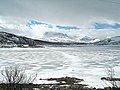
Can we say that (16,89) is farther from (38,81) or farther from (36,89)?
(38,81)


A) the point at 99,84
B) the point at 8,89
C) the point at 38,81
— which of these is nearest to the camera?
the point at 8,89

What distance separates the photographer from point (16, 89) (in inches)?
347

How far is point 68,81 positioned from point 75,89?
423 cm

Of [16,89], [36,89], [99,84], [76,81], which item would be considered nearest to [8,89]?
[16,89]

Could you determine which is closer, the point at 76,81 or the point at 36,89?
the point at 36,89

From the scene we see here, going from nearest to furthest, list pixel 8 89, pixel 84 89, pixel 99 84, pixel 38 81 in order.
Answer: pixel 8 89
pixel 84 89
pixel 99 84
pixel 38 81

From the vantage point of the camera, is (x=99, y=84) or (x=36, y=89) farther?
(x=99, y=84)

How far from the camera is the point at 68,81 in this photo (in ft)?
67.2

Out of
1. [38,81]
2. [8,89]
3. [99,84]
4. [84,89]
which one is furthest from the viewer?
[38,81]

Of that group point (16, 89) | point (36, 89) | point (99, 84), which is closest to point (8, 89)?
point (16, 89)

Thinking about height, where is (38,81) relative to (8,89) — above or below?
below

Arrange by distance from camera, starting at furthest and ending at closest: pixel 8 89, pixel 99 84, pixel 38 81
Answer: pixel 38 81 → pixel 99 84 → pixel 8 89

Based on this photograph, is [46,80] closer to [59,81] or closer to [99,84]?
[59,81]

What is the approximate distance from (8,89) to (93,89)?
27.6 ft
